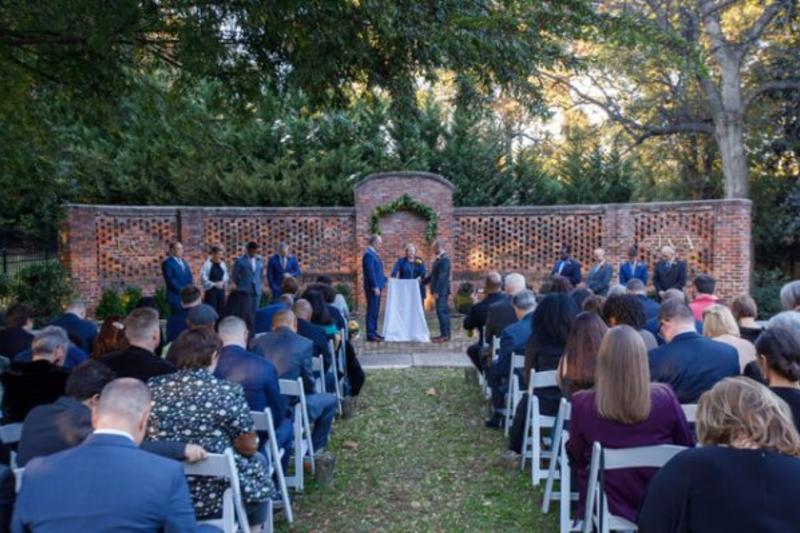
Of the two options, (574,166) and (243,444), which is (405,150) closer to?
(574,166)

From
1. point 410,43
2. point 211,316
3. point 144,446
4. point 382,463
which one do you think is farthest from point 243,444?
point 410,43

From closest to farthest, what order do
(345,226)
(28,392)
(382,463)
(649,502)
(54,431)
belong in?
(649,502)
(54,431)
(28,392)
(382,463)
(345,226)

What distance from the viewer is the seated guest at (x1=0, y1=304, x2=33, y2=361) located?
656cm

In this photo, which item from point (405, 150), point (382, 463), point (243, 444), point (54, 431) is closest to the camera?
point (54, 431)

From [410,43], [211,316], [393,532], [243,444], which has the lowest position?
[393,532]

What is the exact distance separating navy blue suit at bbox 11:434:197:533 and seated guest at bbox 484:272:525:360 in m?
5.83

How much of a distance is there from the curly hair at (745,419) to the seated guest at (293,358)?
4064 millimetres

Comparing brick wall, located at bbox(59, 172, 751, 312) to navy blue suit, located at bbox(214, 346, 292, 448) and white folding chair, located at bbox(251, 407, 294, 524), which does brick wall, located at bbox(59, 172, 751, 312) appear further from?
navy blue suit, located at bbox(214, 346, 292, 448)

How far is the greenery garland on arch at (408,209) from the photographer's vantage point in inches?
705

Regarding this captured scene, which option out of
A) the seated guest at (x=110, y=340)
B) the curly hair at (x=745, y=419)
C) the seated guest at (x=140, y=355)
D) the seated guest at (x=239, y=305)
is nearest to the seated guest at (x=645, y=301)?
the seated guest at (x=239, y=305)

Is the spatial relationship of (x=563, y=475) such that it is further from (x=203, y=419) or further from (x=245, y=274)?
(x=245, y=274)

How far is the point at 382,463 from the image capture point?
691 cm

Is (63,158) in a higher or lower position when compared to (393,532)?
higher

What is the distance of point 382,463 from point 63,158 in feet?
41.0
